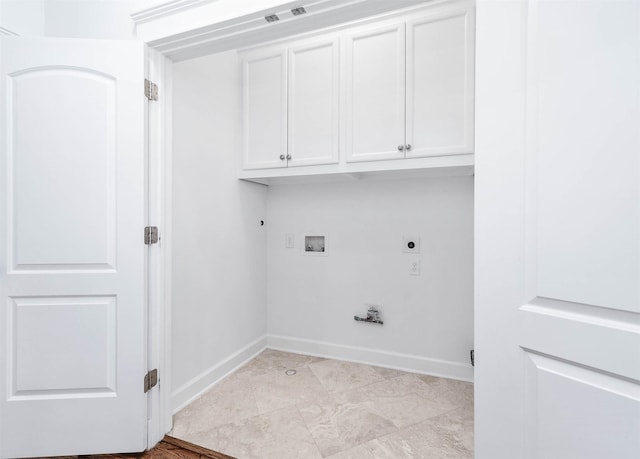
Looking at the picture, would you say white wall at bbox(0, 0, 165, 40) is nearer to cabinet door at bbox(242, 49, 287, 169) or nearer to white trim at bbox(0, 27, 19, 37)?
white trim at bbox(0, 27, 19, 37)

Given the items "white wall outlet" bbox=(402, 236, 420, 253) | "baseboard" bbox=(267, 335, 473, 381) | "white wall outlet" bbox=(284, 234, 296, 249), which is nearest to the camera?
"baseboard" bbox=(267, 335, 473, 381)

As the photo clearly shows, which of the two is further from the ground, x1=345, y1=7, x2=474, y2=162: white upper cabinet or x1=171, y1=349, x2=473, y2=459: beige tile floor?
x1=345, y1=7, x2=474, y2=162: white upper cabinet

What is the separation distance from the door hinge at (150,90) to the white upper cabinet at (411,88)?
3.86ft

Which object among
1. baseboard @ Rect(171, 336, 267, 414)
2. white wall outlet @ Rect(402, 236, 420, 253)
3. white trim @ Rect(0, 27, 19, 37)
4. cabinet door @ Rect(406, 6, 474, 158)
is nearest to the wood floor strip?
baseboard @ Rect(171, 336, 267, 414)

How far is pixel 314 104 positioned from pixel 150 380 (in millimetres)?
1984

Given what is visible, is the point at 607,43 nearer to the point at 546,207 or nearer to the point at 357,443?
the point at 546,207

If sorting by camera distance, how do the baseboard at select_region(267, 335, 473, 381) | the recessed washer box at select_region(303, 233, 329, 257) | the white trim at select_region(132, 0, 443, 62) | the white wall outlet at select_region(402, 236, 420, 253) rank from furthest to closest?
1. the recessed washer box at select_region(303, 233, 329, 257)
2. the white wall outlet at select_region(402, 236, 420, 253)
3. the baseboard at select_region(267, 335, 473, 381)
4. the white trim at select_region(132, 0, 443, 62)

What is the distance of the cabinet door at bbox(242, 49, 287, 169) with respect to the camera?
2.32 meters

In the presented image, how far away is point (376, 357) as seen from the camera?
98.6 inches

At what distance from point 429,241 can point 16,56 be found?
8.53 feet

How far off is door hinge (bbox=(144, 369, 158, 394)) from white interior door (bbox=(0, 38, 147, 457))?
0.04 meters

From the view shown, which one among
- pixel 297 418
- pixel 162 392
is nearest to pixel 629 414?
pixel 297 418

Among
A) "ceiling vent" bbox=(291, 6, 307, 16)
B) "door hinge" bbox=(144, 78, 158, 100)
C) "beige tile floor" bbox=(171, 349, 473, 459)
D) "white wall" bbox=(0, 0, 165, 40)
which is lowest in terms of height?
"beige tile floor" bbox=(171, 349, 473, 459)

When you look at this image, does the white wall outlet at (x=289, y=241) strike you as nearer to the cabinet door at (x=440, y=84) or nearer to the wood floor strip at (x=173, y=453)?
the cabinet door at (x=440, y=84)
